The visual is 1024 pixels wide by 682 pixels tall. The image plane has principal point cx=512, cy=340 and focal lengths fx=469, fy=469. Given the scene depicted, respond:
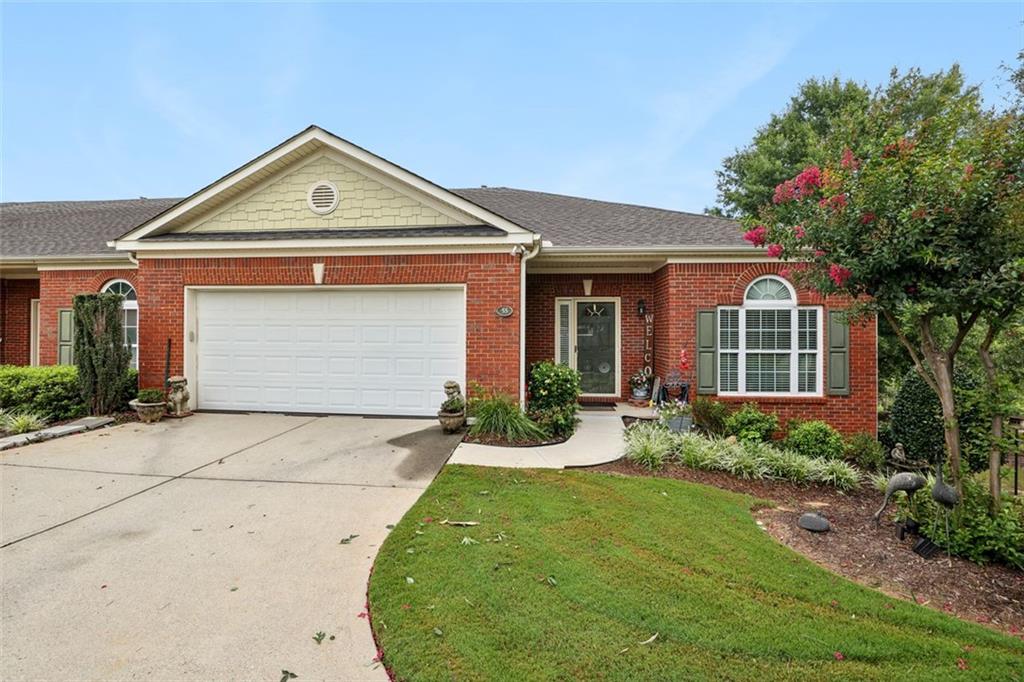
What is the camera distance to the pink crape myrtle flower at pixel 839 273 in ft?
13.2

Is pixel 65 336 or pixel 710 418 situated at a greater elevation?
pixel 65 336

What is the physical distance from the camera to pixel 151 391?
780 cm

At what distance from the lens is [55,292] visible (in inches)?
404

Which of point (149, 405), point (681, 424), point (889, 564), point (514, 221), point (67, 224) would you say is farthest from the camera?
point (67, 224)

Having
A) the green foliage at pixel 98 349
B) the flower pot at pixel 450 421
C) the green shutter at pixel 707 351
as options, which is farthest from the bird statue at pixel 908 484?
the green foliage at pixel 98 349

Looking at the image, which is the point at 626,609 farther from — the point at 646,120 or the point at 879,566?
the point at 646,120

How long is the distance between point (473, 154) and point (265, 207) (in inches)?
647

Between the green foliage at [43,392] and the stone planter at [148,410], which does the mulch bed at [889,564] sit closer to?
the stone planter at [148,410]

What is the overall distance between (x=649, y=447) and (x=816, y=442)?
281 cm

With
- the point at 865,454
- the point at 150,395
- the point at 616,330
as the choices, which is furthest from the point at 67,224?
the point at 865,454

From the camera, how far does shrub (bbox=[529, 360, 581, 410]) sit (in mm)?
7336

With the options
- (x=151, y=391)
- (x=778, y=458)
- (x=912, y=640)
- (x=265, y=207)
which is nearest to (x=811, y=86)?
(x=778, y=458)

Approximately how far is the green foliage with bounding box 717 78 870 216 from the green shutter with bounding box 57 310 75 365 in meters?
20.4

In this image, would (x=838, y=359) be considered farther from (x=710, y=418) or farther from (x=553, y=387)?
(x=553, y=387)
